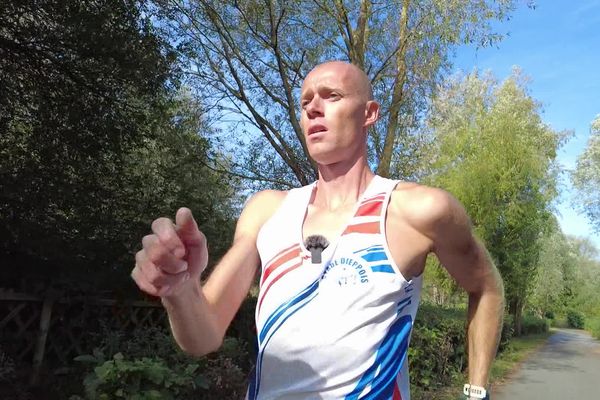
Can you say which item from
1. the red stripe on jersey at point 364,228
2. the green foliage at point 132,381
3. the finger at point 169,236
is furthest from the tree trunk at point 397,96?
the finger at point 169,236

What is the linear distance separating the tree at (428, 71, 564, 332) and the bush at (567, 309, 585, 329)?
43.4 metres

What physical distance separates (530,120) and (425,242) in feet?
69.4

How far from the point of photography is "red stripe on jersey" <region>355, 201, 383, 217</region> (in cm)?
171

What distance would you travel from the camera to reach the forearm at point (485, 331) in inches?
79.4

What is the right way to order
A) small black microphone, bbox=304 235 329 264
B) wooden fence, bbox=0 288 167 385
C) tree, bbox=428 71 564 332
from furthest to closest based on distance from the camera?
tree, bbox=428 71 564 332
wooden fence, bbox=0 288 167 385
small black microphone, bbox=304 235 329 264

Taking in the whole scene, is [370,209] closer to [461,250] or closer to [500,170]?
[461,250]

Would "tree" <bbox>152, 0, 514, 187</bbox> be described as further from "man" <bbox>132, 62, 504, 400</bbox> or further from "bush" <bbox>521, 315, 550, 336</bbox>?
"bush" <bbox>521, 315, 550, 336</bbox>

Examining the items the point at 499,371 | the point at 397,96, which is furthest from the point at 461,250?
the point at 499,371

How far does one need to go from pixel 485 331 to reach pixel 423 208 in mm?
612

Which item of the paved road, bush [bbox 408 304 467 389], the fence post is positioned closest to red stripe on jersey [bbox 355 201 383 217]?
the fence post

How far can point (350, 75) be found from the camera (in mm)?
1878

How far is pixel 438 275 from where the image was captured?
18.4 m

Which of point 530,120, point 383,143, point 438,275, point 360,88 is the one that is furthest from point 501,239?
point 360,88

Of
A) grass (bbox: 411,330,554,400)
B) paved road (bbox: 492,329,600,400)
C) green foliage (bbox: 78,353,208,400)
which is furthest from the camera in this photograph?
paved road (bbox: 492,329,600,400)
